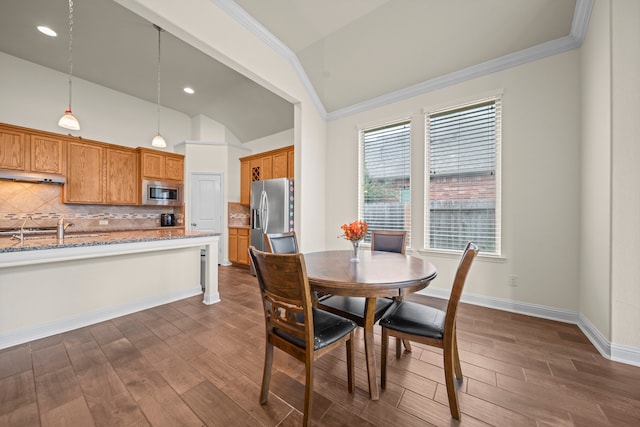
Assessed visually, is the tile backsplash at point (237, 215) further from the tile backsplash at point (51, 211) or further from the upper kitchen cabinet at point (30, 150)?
the upper kitchen cabinet at point (30, 150)

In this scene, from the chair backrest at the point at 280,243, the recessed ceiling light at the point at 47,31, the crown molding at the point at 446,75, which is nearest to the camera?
the chair backrest at the point at 280,243

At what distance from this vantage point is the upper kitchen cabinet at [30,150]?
131 inches

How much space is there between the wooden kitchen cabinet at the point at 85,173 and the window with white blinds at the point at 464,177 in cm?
553

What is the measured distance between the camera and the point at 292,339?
1.35 metres

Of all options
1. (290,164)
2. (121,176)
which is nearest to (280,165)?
(290,164)

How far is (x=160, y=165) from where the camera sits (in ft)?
15.9

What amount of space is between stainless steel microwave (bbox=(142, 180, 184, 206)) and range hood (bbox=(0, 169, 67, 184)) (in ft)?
3.63

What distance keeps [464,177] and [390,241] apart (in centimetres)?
142

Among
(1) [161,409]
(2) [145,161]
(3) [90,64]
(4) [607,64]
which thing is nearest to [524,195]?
(4) [607,64]

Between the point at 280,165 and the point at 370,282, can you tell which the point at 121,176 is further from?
the point at 370,282

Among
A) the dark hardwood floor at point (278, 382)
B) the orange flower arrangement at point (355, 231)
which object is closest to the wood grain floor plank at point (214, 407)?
the dark hardwood floor at point (278, 382)

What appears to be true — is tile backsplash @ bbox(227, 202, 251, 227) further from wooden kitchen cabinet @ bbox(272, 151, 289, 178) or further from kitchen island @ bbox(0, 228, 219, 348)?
kitchen island @ bbox(0, 228, 219, 348)

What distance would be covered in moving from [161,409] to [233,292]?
2173mm

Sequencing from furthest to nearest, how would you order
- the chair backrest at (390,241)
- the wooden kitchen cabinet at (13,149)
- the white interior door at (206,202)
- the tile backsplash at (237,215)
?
the tile backsplash at (237,215) < the white interior door at (206,202) < the wooden kitchen cabinet at (13,149) < the chair backrest at (390,241)
